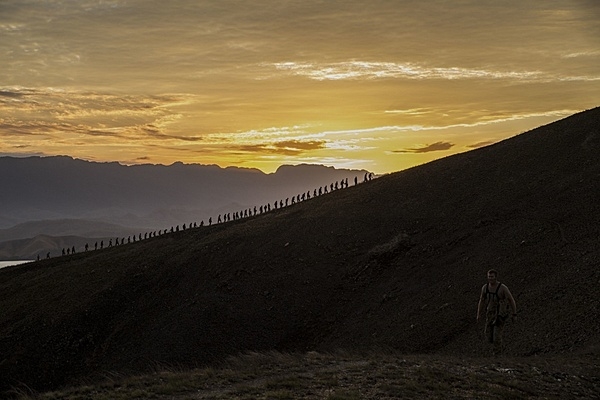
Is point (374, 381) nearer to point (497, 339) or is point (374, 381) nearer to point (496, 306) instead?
point (496, 306)

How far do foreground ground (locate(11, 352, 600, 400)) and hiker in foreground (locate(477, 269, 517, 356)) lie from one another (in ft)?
3.45

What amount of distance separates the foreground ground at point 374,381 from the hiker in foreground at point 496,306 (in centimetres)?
105

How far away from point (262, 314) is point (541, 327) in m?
20.4

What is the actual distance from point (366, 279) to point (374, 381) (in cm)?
2440

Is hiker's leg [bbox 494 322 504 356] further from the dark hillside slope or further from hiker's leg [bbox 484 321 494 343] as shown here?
the dark hillside slope

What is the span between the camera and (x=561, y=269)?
29594 mm

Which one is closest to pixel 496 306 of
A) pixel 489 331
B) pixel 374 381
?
pixel 489 331

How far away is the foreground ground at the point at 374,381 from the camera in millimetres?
14953

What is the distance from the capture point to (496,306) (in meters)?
19.7

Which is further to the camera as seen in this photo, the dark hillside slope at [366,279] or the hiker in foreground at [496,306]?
the dark hillside slope at [366,279]

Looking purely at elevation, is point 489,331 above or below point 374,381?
above

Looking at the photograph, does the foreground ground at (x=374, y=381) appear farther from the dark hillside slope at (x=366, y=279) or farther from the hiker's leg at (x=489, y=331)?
the dark hillside slope at (x=366, y=279)

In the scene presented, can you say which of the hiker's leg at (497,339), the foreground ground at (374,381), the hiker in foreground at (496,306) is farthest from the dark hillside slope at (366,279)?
Result: the foreground ground at (374,381)

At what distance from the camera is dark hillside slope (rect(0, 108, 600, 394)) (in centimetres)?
2966
